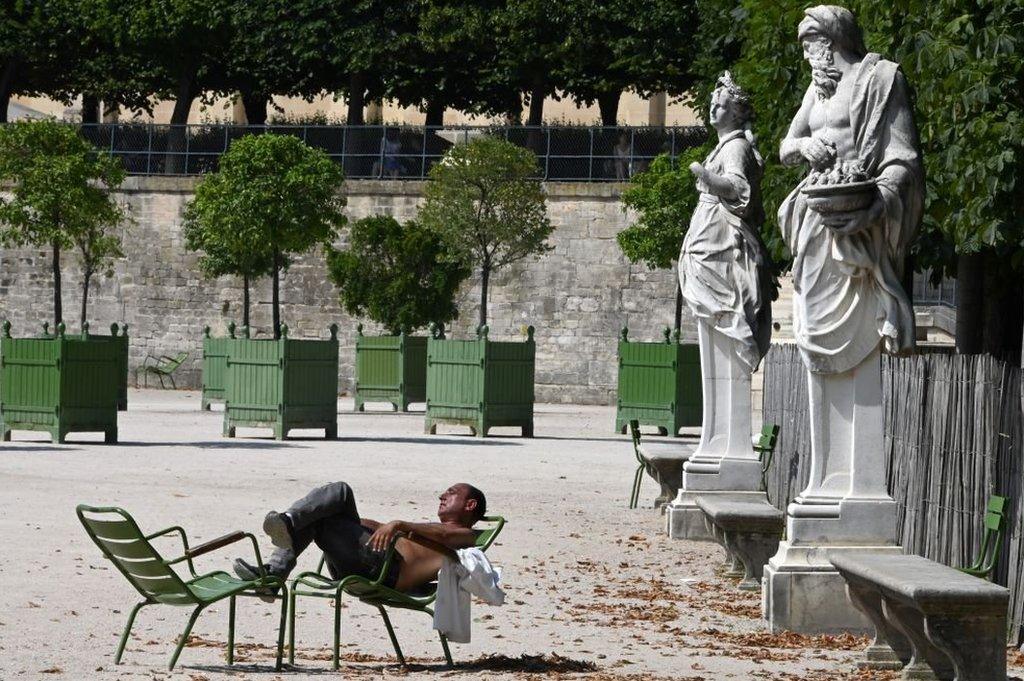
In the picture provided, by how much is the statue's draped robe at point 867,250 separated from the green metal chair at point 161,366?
3127 cm

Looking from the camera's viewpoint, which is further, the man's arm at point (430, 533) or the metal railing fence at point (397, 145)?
the metal railing fence at point (397, 145)

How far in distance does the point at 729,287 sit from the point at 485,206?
2542 cm

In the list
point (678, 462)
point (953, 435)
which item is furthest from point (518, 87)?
point (953, 435)

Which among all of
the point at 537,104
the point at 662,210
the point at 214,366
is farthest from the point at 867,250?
the point at 537,104

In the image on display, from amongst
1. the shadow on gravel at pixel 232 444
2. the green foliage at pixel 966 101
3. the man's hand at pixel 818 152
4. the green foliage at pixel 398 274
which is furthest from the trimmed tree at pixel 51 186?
the man's hand at pixel 818 152

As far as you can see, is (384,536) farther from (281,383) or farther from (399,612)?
(281,383)

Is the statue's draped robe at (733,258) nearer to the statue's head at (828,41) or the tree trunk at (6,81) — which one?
the statue's head at (828,41)

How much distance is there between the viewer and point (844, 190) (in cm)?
867

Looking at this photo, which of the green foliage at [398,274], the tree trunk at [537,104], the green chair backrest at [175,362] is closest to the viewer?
the green foliage at [398,274]

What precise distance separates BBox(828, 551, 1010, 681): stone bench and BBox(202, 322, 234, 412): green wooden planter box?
68.3 ft

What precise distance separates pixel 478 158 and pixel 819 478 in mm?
29110

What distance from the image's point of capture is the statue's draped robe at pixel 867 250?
8750mm

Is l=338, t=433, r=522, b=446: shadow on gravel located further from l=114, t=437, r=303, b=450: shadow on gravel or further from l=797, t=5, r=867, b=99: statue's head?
l=797, t=5, r=867, b=99: statue's head

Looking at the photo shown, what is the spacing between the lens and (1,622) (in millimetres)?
9055
